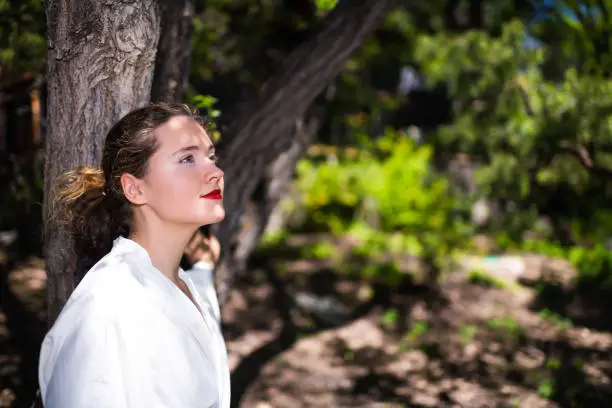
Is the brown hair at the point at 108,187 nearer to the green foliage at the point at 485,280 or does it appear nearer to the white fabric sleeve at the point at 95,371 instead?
the white fabric sleeve at the point at 95,371

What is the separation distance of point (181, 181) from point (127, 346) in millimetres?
549

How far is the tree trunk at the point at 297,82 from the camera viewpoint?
10.0ft

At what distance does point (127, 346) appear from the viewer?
1682 millimetres

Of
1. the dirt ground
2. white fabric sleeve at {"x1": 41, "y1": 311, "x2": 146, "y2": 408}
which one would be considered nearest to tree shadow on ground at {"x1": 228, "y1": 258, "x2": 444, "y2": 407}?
the dirt ground

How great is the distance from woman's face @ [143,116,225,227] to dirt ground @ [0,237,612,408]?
281 centimetres

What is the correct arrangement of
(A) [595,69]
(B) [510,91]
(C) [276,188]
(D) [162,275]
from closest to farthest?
(D) [162,275]
(A) [595,69]
(C) [276,188]
(B) [510,91]

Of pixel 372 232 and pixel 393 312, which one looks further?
pixel 372 232

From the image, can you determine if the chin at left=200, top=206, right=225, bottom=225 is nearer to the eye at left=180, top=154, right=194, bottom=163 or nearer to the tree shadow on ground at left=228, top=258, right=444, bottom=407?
the eye at left=180, top=154, right=194, bottom=163

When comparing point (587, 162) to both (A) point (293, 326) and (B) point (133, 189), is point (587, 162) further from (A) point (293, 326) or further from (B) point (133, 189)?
(A) point (293, 326)

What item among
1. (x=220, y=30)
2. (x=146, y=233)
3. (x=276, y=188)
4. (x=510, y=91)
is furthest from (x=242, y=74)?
(x=146, y=233)

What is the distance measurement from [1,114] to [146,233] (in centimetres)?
323

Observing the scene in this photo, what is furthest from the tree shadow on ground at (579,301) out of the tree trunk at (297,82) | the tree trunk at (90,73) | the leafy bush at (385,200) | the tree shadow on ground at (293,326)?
the tree trunk at (90,73)

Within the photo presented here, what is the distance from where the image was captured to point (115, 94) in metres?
2.27

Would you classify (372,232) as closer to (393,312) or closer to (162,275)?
(393,312)
